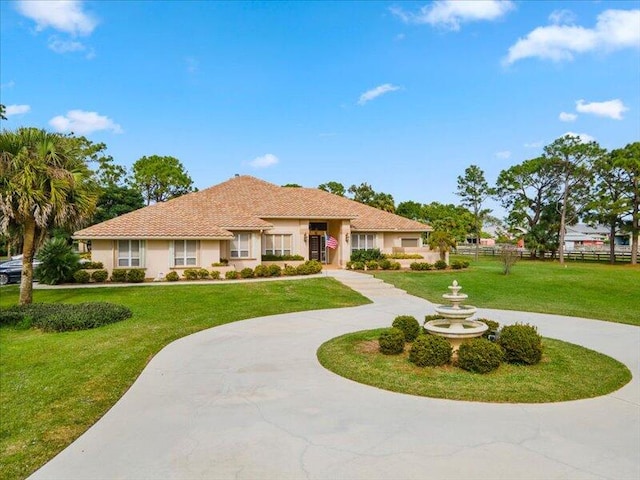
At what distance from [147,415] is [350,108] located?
2525cm

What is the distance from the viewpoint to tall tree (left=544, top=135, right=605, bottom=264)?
4472 centimetres

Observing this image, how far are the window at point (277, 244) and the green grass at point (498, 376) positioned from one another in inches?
757

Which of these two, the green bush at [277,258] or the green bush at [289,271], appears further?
the green bush at [277,258]

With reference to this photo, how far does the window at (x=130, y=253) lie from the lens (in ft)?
77.8

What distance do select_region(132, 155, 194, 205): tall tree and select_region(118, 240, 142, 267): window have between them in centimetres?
3657

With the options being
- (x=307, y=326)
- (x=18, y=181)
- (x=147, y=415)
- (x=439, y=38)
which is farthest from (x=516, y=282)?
(x=18, y=181)

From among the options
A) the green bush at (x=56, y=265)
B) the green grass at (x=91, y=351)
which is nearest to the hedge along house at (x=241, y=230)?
the green bush at (x=56, y=265)

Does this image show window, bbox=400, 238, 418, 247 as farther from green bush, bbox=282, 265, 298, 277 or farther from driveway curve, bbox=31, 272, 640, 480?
driveway curve, bbox=31, 272, 640, 480

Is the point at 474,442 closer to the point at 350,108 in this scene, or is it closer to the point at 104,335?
the point at 104,335

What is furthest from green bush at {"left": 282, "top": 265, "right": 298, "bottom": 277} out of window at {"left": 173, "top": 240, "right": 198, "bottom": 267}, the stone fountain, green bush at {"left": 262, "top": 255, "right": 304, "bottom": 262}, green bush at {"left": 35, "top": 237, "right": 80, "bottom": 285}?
the stone fountain

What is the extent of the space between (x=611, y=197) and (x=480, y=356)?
44.6 m

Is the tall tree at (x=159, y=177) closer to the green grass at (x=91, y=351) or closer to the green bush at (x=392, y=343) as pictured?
the green grass at (x=91, y=351)

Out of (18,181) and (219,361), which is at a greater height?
(18,181)

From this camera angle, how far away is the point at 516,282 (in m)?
23.8
